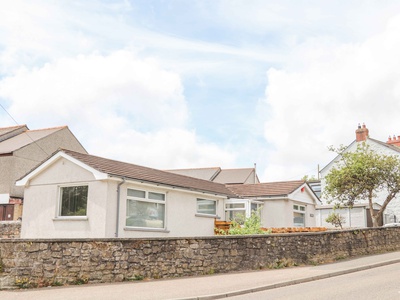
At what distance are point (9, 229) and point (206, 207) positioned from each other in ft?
33.0

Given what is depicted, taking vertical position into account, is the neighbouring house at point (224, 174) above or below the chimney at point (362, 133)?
below

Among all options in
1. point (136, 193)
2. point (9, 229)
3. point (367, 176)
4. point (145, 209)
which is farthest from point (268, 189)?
point (9, 229)

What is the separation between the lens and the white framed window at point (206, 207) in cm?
2111

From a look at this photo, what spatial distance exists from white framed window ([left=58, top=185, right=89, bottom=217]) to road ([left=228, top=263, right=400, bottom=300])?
923cm

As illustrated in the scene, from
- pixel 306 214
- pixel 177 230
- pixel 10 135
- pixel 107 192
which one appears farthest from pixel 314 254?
pixel 10 135

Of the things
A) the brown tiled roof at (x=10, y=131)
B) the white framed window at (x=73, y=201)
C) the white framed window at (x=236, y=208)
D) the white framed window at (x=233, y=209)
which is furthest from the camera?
the brown tiled roof at (x=10, y=131)

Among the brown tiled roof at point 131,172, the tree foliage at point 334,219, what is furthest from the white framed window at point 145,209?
the tree foliage at point 334,219

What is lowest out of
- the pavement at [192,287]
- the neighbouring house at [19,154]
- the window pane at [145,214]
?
the pavement at [192,287]

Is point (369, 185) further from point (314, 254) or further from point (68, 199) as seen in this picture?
point (68, 199)

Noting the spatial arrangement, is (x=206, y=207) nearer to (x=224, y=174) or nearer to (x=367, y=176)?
(x=367, y=176)

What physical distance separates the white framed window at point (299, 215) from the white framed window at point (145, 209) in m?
9.96

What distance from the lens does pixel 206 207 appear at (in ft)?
71.2

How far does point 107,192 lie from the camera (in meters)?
16.6

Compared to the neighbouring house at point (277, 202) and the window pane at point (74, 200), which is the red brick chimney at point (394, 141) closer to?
the neighbouring house at point (277, 202)
